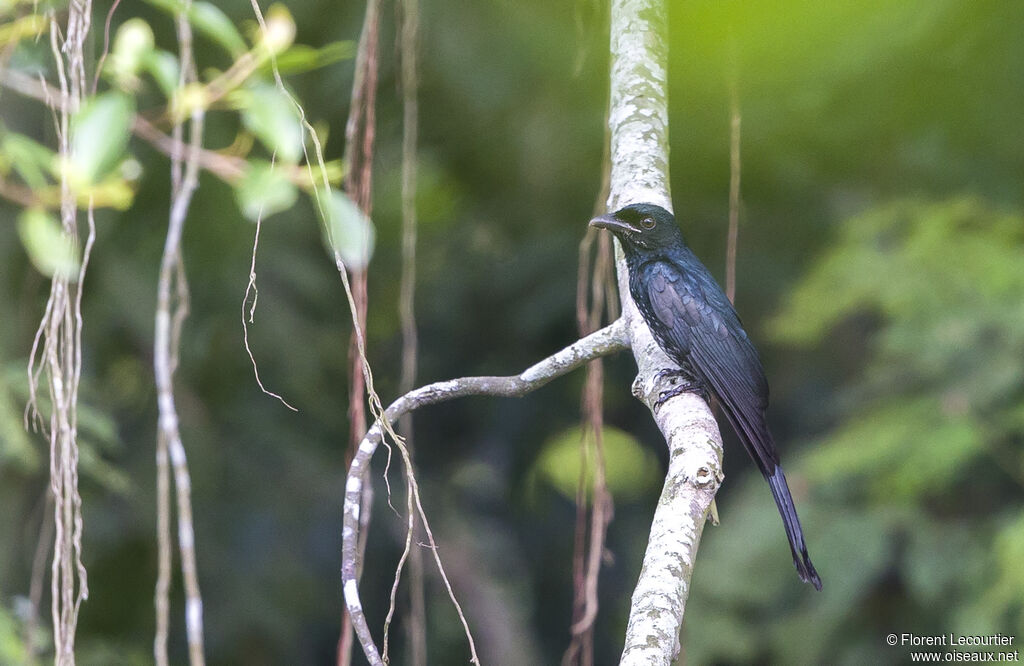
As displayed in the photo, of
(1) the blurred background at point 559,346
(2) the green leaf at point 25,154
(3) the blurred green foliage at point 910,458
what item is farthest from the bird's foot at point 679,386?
(3) the blurred green foliage at point 910,458

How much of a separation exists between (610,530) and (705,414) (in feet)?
13.9

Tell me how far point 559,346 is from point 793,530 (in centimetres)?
328

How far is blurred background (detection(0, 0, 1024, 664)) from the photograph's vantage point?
4633mm

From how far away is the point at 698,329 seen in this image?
3.40m

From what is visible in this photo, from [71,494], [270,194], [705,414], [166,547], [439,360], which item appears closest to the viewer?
[270,194]

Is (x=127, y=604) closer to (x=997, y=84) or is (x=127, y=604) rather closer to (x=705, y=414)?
(x=705, y=414)

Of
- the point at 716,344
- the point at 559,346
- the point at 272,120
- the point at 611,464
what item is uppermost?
the point at 559,346

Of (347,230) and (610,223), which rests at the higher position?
(610,223)

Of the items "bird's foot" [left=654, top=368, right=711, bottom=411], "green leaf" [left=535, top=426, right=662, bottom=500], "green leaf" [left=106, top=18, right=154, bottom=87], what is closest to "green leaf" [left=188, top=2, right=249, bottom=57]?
"green leaf" [left=106, top=18, right=154, bottom=87]

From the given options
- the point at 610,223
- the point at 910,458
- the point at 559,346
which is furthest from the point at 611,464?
the point at 610,223

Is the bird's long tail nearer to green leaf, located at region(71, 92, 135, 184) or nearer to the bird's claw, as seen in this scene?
the bird's claw

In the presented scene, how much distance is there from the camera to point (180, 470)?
1.49 meters

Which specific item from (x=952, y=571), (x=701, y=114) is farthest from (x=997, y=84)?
(x=952, y=571)

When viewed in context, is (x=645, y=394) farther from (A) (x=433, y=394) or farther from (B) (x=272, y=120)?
(B) (x=272, y=120)
